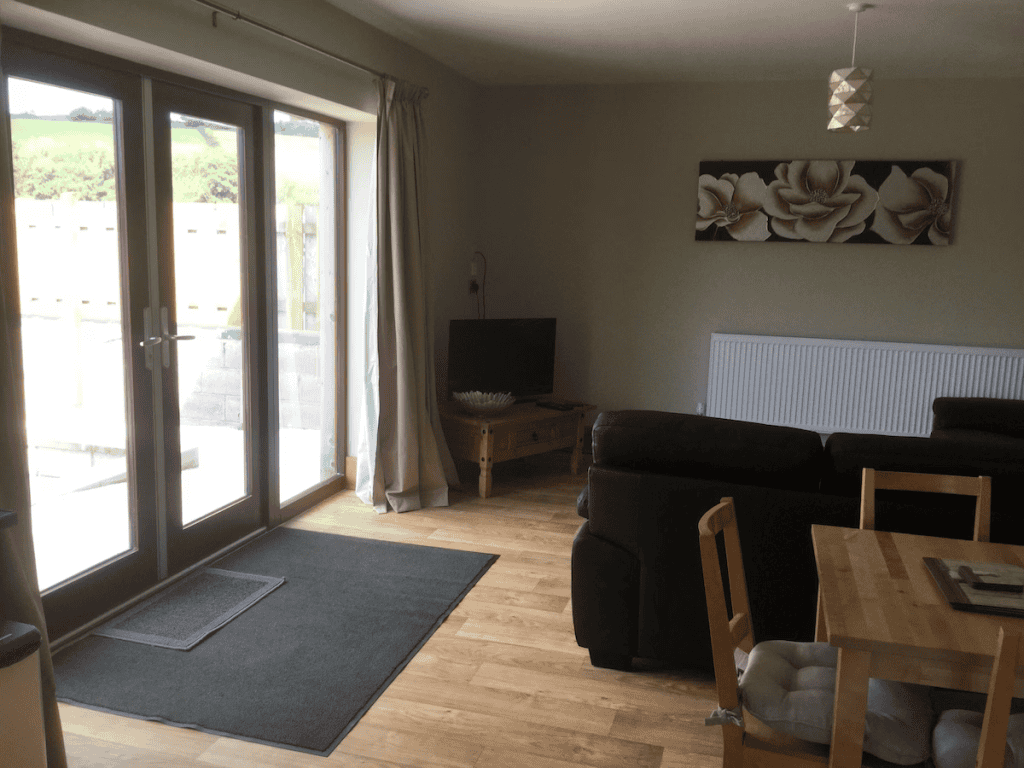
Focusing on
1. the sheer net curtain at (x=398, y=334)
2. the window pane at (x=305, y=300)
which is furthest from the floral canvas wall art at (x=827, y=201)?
the window pane at (x=305, y=300)

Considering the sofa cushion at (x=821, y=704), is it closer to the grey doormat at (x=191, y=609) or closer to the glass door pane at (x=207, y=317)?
the grey doormat at (x=191, y=609)

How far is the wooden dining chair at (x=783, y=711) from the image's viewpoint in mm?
1672

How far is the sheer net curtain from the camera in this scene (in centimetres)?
449

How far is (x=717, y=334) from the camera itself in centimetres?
571

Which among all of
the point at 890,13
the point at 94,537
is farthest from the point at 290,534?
the point at 890,13

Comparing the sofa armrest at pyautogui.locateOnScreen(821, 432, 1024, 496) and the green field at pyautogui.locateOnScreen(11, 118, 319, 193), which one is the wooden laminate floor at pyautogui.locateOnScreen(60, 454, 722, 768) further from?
the green field at pyautogui.locateOnScreen(11, 118, 319, 193)

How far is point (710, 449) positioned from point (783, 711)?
3.31 ft

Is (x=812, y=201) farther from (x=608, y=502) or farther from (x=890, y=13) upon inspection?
(x=608, y=502)

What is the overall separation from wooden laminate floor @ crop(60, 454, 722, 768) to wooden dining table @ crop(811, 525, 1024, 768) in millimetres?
842

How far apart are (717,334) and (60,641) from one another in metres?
4.26

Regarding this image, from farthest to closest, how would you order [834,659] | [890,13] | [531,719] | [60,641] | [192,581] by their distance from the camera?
[890,13] < [192,581] < [60,641] < [531,719] < [834,659]

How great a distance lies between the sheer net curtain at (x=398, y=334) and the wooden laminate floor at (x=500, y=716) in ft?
3.83

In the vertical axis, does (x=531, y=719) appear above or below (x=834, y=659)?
below

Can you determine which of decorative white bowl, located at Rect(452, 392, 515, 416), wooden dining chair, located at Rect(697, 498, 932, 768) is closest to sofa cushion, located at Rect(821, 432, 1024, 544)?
wooden dining chair, located at Rect(697, 498, 932, 768)
